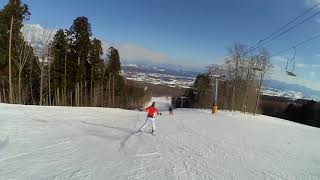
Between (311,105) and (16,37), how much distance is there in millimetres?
70883

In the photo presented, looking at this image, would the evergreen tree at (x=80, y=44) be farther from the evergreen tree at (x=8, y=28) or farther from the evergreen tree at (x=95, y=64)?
the evergreen tree at (x=8, y=28)

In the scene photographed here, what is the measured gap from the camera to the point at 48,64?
178ft

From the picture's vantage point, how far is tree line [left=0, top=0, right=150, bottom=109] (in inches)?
1796

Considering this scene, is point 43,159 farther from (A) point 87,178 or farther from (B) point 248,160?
(B) point 248,160

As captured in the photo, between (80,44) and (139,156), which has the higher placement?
(80,44)

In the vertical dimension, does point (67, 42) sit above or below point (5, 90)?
above

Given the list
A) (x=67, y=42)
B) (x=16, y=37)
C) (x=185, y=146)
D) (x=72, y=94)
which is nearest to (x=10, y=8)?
(x=16, y=37)

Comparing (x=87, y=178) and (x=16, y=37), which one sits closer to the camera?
(x=87, y=178)

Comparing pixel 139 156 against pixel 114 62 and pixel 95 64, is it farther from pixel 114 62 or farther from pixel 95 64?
pixel 114 62

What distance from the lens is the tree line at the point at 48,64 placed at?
45.6 m

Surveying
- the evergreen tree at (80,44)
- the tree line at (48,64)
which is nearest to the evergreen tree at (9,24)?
the tree line at (48,64)

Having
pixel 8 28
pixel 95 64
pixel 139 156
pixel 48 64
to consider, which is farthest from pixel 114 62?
pixel 139 156

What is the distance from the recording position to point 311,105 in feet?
293

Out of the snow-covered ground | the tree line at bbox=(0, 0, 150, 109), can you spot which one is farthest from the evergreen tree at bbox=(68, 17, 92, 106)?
the snow-covered ground
